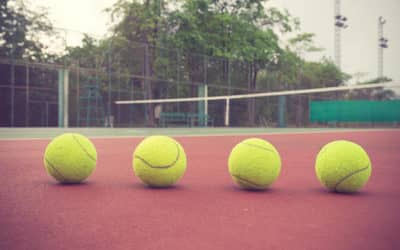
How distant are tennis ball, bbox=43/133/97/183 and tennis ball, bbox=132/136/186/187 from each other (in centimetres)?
42

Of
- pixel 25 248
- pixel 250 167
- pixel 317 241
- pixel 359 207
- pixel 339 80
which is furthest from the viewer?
pixel 339 80

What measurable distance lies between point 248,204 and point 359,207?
0.71 metres

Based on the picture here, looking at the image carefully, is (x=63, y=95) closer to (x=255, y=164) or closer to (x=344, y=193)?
(x=255, y=164)

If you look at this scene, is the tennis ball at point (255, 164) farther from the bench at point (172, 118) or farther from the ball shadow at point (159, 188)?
the bench at point (172, 118)

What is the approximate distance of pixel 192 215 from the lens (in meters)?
2.37

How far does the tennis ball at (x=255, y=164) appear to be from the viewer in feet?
10.2

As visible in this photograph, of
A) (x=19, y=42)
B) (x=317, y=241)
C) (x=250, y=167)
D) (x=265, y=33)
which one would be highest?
(x=265, y=33)

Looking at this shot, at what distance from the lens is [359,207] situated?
2678 mm

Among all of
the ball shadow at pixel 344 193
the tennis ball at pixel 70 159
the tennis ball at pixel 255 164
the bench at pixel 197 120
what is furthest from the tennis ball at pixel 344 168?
the bench at pixel 197 120

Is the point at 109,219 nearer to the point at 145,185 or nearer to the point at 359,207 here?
the point at 145,185

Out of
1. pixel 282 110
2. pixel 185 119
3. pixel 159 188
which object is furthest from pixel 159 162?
pixel 282 110

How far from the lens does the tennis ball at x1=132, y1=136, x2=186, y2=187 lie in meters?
3.17

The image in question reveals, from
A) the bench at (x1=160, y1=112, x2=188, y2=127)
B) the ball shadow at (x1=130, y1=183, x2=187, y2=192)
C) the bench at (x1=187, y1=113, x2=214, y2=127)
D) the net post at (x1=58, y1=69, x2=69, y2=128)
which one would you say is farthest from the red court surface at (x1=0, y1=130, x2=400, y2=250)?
the bench at (x1=187, y1=113, x2=214, y2=127)

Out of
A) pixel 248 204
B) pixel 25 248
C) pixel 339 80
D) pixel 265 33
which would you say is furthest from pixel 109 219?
pixel 339 80
